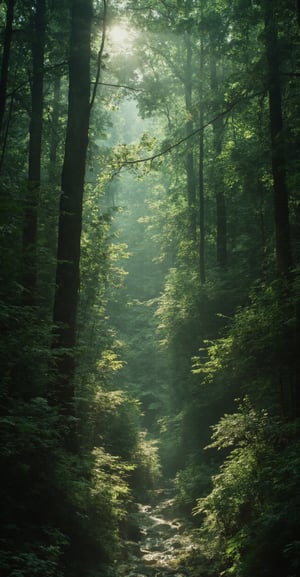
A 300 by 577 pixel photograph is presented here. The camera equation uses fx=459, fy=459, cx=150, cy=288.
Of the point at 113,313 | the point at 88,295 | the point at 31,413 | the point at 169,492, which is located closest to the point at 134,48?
the point at 88,295

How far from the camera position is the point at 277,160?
10.6m

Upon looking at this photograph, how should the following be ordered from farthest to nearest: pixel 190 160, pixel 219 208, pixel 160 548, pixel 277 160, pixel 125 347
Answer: pixel 190 160
pixel 219 208
pixel 125 347
pixel 277 160
pixel 160 548

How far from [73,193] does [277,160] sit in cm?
503

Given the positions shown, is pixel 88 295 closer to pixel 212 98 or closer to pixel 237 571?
pixel 212 98

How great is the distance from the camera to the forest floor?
8.15 meters

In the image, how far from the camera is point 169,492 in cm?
1500

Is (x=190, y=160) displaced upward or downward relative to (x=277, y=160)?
upward

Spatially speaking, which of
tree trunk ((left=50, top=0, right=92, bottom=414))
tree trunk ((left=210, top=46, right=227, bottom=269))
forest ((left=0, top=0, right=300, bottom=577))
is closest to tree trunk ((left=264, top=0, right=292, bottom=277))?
forest ((left=0, top=0, right=300, bottom=577))

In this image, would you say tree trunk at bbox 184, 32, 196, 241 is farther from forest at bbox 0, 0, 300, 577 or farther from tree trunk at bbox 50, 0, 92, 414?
tree trunk at bbox 50, 0, 92, 414

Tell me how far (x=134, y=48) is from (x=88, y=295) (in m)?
8.63

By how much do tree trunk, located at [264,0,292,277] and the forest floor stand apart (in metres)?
6.05

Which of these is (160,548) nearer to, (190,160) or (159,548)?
(159,548)

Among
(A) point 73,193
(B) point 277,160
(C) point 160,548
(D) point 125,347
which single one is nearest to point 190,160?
Answer: (D) point 125,347

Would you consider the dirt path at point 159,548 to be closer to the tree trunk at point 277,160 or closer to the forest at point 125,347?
the forest at point 125,347
